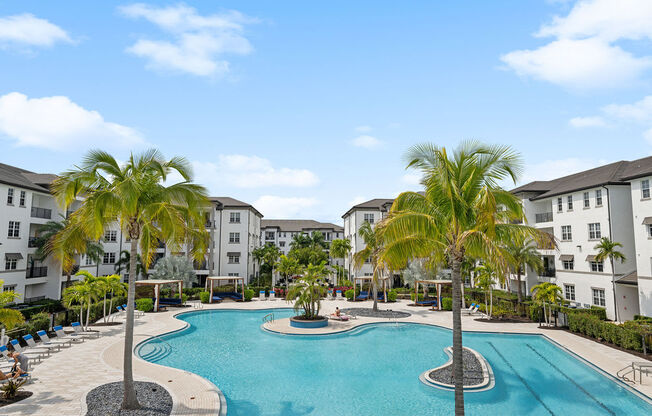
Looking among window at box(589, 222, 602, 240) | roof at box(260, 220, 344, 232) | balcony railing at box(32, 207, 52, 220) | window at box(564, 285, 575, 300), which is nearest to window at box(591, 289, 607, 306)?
window at box(564, 285, 575, 300)

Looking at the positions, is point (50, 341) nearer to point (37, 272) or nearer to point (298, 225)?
point (37, 272)

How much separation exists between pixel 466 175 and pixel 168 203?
975 cm

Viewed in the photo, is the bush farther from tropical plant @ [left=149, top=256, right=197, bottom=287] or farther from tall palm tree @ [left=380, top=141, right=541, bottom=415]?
tall palm tree @ [left=380, top=141, right=541, bottom=415]

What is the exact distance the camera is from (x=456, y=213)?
11.4 meters

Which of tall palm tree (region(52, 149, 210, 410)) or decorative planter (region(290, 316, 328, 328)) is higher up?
tall palm tree (region(52, 149, 210, 410))

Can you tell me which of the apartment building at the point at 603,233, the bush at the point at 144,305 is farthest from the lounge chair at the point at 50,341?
the apartment building at the point at 603,233

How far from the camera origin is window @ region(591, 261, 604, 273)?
31522mm

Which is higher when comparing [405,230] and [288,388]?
[405,230]

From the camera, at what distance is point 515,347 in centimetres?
2197

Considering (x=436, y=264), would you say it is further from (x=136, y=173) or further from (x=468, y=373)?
(x=136, y=173)

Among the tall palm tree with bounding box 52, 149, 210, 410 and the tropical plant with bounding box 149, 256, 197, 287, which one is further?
the tropical plant with bounding box 149, 256, 197, 287

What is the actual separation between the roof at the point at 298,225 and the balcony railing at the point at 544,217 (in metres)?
51.7

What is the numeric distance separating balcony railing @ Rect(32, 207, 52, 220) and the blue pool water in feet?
76.0

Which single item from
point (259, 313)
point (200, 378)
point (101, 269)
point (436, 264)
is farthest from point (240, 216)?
point (436, 264)
